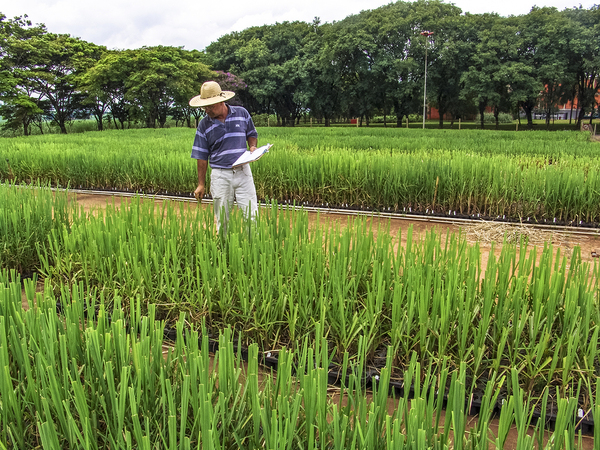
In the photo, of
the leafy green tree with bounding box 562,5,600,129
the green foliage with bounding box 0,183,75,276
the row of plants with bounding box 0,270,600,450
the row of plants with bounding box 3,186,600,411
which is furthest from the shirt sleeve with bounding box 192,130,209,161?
the leafy green tree with bounding box 562,5,600,129

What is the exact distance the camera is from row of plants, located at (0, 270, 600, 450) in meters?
0.98

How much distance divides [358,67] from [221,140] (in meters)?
27.7

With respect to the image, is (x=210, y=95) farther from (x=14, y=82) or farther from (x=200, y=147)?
(x=14, y=82)

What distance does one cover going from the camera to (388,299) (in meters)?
2.13

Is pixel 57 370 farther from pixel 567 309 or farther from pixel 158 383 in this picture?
pixel 567 309

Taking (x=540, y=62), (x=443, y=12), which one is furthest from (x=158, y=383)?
(x=443, y=12)

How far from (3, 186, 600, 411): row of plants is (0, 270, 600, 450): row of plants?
0.30 meters

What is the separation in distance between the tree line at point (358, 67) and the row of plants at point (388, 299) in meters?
24.2

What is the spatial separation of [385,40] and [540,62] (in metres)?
9.44

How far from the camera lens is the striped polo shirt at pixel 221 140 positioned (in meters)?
3.42

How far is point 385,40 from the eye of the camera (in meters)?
28.7

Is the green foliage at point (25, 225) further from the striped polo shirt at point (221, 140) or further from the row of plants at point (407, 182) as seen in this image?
the striped polo shirt at point (221, 140)

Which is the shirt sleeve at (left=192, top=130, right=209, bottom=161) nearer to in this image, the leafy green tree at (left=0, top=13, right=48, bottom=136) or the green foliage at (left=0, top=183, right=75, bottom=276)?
the green foliage at (left=0, top=183, right=75, bottom=276)

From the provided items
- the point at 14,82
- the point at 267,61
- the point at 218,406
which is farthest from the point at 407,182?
the point at 267,61
